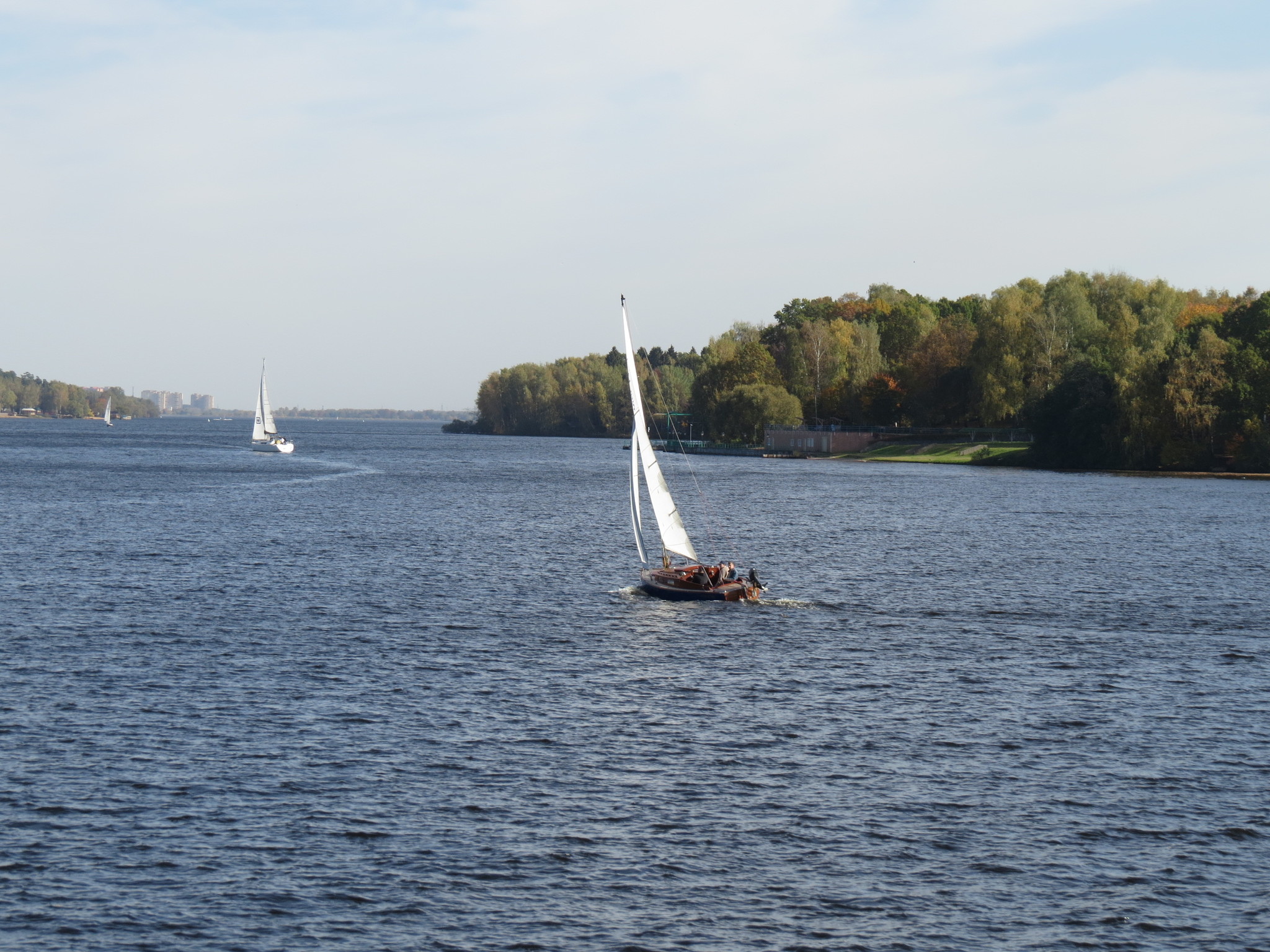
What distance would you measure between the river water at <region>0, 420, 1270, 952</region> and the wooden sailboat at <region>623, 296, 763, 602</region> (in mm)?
1072

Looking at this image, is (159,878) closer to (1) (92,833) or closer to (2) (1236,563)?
(1) (92,833)

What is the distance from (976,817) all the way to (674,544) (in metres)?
38.3

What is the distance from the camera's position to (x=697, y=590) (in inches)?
2746

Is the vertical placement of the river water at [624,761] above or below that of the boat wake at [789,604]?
below

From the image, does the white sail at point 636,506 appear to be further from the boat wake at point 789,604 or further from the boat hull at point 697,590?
the boat wake at point 789,604

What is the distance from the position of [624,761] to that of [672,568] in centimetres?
3290

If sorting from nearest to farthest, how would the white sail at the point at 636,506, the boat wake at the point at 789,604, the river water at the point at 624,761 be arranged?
the river water at the point at 624,761 → the boat wake at the point at 789,604 → the white sail at the point at 636,506

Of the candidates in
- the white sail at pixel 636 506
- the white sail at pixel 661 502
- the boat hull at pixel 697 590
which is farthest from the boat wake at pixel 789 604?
the white sail at pixel 636 506

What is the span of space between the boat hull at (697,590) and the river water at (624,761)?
28.0 inches

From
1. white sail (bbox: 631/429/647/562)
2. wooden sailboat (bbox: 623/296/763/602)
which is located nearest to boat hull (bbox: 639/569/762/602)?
wooden sailboat (bbox: 623/296/763/602)

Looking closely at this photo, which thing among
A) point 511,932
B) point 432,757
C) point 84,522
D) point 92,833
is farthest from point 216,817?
point 84,522

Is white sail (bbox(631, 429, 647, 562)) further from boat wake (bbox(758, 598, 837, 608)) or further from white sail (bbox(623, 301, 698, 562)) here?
boat wake (bbox(758, 598, 837, 608))

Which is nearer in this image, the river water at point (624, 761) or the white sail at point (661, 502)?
the river water at point (624, 761)

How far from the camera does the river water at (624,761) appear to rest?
28422mm
